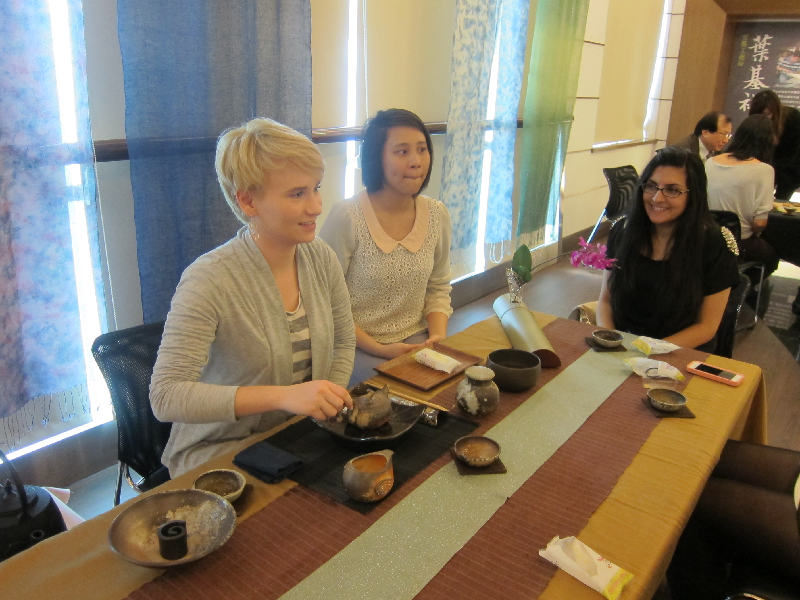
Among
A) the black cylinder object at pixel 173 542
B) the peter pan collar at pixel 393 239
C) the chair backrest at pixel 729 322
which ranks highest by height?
the peter pan collar at pixel 393 239

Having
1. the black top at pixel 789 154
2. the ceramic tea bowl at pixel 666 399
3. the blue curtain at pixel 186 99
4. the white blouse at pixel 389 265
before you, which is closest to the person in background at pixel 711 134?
the black top at pixel 789 154

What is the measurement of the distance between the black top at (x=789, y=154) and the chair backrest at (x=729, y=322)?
3054mm

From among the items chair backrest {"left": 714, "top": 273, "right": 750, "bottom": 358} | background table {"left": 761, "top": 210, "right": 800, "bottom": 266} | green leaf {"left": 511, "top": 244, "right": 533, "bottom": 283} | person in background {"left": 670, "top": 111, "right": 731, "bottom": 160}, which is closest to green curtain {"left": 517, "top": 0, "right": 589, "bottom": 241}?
person in background {"left": 670, "top": 111, "right": 731, "bottom": 160}

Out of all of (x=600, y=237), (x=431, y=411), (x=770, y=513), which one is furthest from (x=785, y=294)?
(x=431, y=411)

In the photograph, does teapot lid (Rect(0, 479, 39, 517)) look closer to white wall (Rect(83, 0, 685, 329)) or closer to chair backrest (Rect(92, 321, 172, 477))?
chair backrest (Rect(92, 321, 172, 477))

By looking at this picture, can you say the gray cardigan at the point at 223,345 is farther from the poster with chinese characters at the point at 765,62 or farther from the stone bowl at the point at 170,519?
the poster with chinese characters at the point at 765,62

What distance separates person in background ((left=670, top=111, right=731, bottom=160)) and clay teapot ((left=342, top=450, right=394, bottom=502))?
4108mm

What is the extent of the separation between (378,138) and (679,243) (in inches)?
42.5

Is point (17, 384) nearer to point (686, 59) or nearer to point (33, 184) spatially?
point (33, 184)

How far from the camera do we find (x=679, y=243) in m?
2.04

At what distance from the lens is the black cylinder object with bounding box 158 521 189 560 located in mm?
835

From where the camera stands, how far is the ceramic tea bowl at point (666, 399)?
134 cm

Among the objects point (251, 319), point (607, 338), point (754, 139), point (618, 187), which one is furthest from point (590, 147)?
point (251, 319)

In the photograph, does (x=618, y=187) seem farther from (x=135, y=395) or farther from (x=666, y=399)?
(x=135, y=395)
